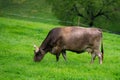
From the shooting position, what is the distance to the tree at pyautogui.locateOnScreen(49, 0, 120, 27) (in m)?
53.6

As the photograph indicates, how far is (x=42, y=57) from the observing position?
18.4m

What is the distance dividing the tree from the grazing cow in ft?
114

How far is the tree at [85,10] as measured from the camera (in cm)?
5363

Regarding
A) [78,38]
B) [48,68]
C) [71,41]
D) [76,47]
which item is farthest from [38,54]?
[48,68]

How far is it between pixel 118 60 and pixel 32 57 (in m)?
5.02

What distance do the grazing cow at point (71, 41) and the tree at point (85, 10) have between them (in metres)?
34.9

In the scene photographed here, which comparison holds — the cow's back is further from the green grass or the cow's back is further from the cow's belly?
the green grass

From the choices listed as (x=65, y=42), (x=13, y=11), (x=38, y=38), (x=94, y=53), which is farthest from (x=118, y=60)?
(x=13, y=11)

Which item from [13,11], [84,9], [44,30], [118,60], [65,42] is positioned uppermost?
[65,42]

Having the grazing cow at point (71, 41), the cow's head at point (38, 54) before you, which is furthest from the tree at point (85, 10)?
the cow's head at point (38, 54)

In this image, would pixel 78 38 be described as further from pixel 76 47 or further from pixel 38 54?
pixel 38 54

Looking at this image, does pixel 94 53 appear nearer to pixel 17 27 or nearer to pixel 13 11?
pixel 17 27

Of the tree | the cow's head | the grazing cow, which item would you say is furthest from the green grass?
the tree

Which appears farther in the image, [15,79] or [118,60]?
[118,60]
